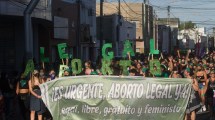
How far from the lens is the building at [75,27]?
1410 inches

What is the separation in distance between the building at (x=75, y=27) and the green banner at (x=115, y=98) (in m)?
23.7

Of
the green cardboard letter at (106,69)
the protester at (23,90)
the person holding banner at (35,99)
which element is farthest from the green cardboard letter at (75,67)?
the person holding banner at (35,99)

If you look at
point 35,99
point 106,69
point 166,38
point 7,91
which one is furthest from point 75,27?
point 166,38

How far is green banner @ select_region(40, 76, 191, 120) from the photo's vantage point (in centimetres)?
1002

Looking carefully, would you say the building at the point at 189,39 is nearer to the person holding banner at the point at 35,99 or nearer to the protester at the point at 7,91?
the protester at the point at 7,91

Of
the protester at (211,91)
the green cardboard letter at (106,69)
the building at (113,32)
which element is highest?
the building at (113,32)

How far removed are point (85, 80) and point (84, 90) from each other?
192 mm

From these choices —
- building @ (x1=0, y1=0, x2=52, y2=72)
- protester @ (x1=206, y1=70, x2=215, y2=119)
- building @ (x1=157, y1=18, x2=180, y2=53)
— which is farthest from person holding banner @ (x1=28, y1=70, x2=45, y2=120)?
building @ (x1=157, y1=18, x2=180, y2=53)

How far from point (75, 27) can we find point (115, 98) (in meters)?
31.3

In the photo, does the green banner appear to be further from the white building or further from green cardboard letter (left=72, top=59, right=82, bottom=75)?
the white building

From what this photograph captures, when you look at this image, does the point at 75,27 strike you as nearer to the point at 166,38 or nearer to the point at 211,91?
the point at 211,91

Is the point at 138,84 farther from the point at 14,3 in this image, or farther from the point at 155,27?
the point at 155,27

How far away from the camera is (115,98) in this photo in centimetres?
1002

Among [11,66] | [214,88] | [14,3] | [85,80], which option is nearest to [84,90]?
[85,80]
